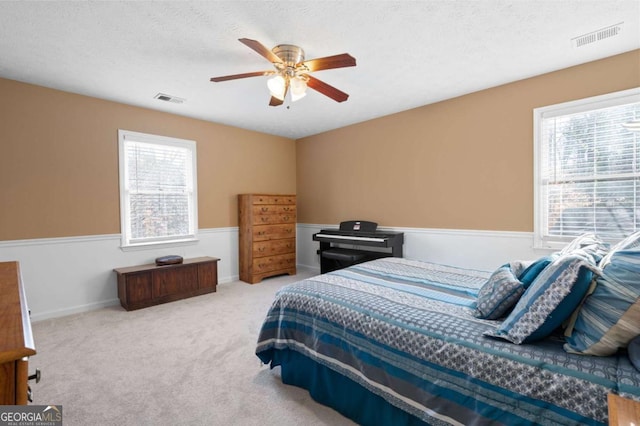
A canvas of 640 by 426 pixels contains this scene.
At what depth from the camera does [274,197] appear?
5.03 m

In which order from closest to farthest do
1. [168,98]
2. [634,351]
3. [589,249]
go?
[634,351] → [589,249] → [168,98]

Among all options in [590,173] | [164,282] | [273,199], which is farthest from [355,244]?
[590,173]

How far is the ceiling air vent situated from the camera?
7.53ft

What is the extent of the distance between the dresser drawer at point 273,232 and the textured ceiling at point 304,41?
210cm

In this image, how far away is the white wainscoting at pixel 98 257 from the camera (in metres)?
3.25

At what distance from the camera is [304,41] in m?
2.41

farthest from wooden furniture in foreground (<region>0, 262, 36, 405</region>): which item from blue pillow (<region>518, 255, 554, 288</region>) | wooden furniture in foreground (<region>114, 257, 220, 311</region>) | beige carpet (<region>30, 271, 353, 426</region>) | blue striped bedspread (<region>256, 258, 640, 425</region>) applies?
wooden furniture in foreground (<region>114, 257, 220, 311</region>)

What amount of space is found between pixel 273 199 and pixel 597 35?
4181 mm

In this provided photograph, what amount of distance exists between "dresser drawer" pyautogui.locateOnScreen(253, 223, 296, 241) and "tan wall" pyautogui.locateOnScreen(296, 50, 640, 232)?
69 centimetres

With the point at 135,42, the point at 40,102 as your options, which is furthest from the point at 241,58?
the point at 40,102

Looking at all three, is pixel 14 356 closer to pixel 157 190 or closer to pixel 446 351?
pixel 446 351

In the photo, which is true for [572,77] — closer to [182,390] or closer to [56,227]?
[182,390]

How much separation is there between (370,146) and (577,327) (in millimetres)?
3803

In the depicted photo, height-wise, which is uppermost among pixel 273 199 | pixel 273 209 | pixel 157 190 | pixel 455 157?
pixel 455 157
